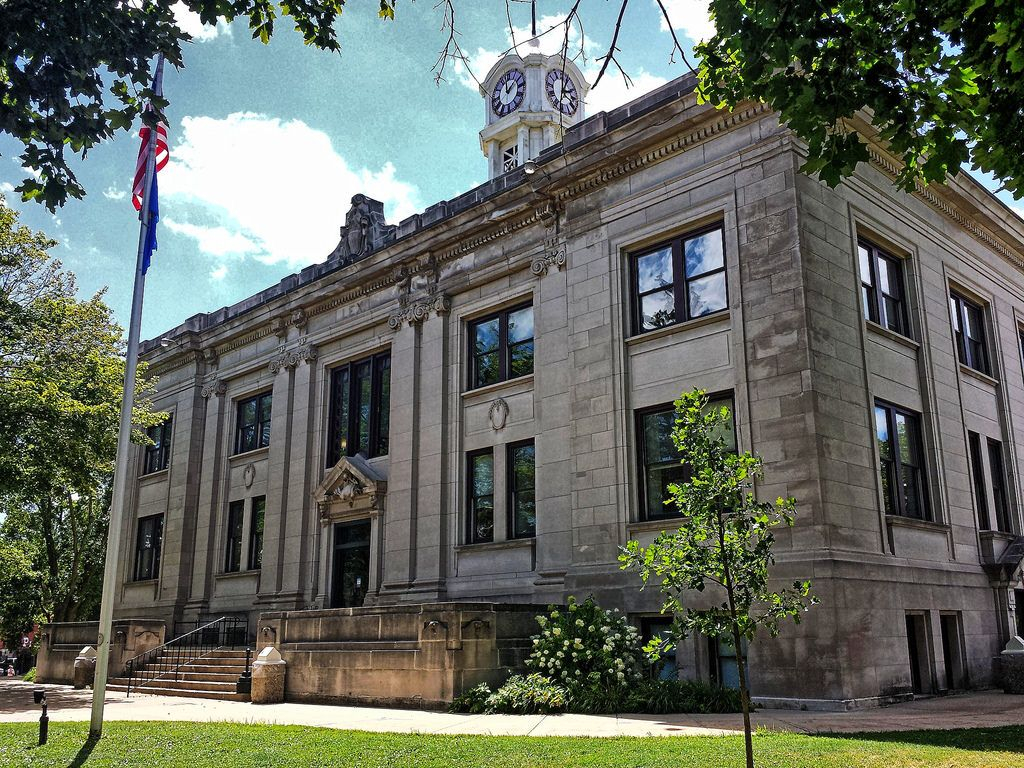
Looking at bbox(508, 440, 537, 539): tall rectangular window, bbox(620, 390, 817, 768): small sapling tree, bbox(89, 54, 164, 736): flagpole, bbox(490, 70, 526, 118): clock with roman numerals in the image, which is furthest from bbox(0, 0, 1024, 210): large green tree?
bbox(490, 70, 526, 118): clock with roman numerals

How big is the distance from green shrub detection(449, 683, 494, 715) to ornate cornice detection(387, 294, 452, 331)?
11.6 m

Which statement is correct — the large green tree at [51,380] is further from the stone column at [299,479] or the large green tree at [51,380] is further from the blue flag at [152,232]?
the blue flag at [152,232]

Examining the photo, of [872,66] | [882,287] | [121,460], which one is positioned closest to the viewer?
[872,66]

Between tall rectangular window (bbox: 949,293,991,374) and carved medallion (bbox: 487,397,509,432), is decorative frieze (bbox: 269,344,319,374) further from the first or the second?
tall rectangular window (bbox: 949,293,991,374)

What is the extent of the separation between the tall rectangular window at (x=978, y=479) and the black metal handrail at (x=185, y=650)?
17.2m

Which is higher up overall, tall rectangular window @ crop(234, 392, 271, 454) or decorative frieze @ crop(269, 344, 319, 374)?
decorative frieze @ crop(269, 344, 319, 374)

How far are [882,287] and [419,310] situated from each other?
39.0ft

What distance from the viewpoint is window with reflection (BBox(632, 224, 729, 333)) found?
1906 cm

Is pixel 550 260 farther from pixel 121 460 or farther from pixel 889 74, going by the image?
pixel 889 74

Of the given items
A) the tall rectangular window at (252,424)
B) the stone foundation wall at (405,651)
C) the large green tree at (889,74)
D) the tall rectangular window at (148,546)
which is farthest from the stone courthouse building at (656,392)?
the large green tree at (889,74)

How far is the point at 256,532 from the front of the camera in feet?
98.2

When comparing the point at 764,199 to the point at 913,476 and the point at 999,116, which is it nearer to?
the point at 913,476

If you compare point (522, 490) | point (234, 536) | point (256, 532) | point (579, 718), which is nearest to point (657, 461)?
point (522, 490)

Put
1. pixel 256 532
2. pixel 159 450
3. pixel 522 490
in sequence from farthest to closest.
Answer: pixel 159 450 < pixel 256 532 < pixel 522 490
